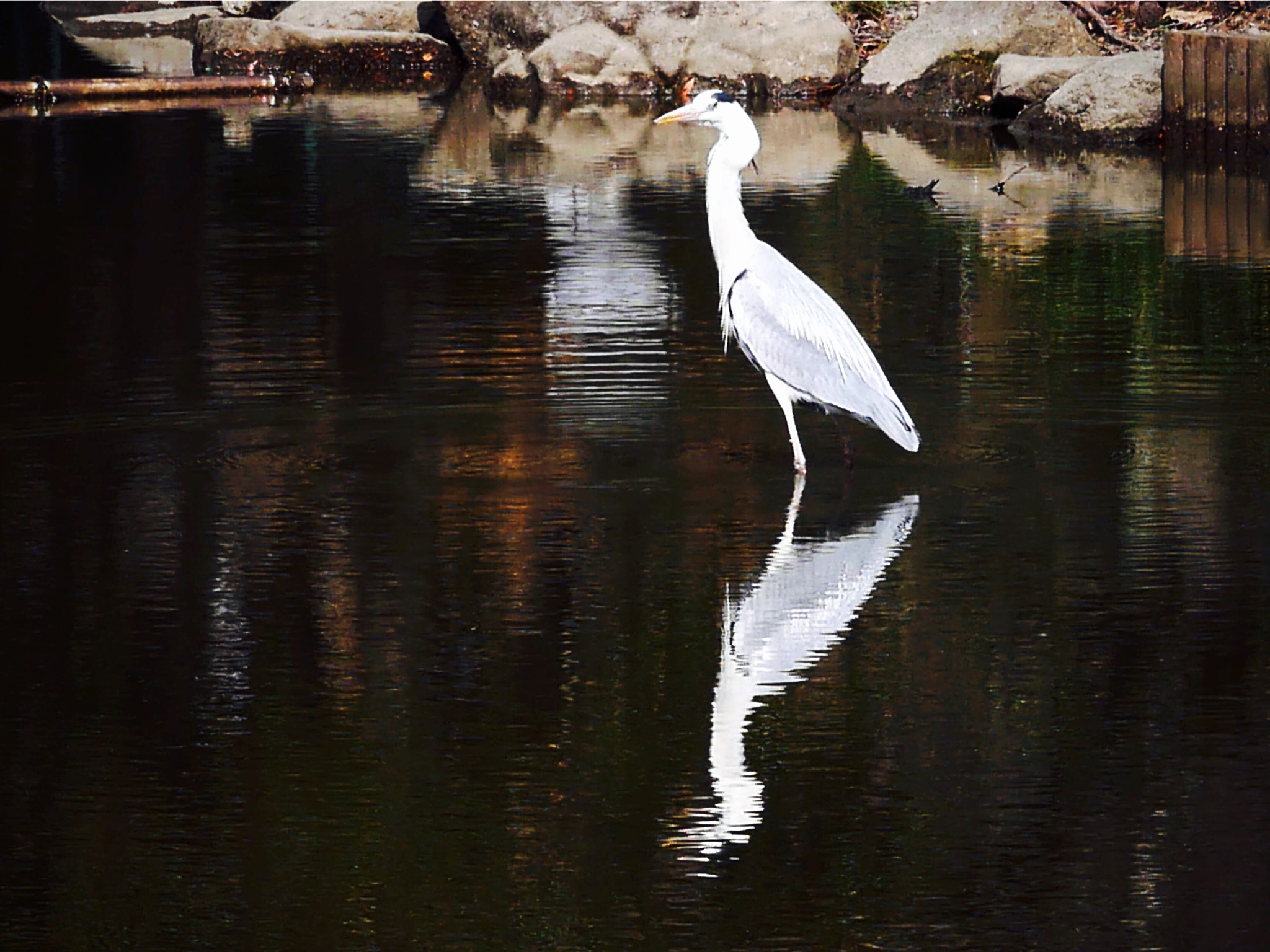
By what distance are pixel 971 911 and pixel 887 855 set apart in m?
0.40

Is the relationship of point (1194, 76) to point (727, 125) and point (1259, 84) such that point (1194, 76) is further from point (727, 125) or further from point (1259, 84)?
point (727, 125)

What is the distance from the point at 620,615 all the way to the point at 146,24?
37237 millimetres

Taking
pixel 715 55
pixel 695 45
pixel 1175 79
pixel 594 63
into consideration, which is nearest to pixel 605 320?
pixel 1175 79

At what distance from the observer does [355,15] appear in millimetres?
35562

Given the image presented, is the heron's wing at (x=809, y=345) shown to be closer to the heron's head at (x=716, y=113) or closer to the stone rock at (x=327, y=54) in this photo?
the heron's head at (x=716, y=113)

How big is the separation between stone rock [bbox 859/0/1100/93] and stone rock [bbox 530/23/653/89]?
398 cm

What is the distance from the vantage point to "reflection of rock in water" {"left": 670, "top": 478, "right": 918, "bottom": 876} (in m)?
6.17

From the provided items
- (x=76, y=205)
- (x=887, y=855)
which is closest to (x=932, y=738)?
(x=887, y=855)

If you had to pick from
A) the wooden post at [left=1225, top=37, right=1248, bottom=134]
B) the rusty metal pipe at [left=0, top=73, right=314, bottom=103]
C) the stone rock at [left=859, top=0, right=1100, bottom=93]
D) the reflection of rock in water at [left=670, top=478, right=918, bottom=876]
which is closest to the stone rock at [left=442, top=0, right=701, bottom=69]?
the rusty metal pipe at [left=0, top=73, right=314, bottom=103]

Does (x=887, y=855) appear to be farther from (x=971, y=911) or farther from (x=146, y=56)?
(x=146, y=56)

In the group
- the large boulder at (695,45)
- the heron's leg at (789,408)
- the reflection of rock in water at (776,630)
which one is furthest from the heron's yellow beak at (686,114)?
the large boulder at (695,45)

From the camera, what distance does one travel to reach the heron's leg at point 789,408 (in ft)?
32.6

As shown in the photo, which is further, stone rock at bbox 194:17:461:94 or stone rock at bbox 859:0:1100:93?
stone rock at bbox 194:17:461:94

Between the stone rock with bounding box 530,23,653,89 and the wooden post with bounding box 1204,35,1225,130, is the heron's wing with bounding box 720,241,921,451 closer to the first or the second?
the wooden post with bounding box 1204,35,1225,130
